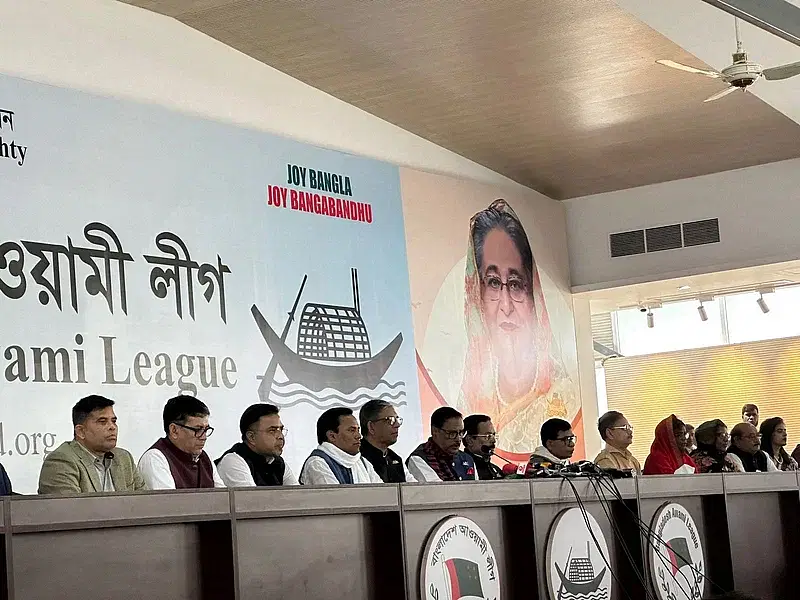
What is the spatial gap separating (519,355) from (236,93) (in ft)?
10.9

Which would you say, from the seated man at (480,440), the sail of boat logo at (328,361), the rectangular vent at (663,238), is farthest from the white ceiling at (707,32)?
the rectangular vent at (663,238)

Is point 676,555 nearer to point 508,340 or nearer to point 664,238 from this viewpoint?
point 508,340

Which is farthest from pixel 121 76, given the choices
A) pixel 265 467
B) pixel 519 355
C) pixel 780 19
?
pixel 519 355

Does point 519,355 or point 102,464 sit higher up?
point 519,355

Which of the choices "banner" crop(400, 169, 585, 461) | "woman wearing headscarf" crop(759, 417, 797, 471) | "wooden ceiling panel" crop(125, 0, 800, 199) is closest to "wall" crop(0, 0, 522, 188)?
"wooden ceiling panel" crop(125, 0, 800, 199)

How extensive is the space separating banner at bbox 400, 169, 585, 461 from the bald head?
6.59 ft

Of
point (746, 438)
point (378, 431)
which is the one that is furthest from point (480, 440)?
point (746, 438)

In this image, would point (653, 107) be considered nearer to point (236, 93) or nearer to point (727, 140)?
point (727, 140)

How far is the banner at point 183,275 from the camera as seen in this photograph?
19.2ft

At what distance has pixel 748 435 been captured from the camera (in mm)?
7488

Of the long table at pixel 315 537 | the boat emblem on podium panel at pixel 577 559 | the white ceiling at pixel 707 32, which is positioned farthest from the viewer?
the white ceiling at pixel 707 32

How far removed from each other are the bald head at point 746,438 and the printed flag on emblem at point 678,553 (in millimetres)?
2335

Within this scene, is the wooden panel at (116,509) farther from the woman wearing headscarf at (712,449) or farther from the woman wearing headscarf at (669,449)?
the woman wearing headscarf at (712,449)

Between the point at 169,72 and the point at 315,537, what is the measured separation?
13.1ft
